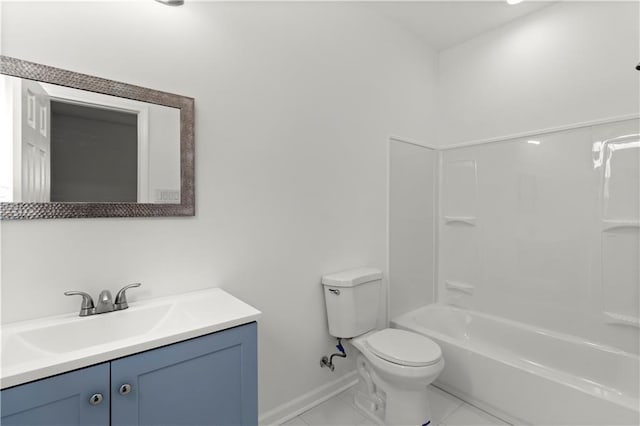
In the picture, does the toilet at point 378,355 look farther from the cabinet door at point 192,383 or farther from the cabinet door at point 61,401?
the cabinet door at point 61,401

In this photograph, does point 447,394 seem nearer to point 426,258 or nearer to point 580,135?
point 426,258

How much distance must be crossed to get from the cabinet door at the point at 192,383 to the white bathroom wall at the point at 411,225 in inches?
61.9

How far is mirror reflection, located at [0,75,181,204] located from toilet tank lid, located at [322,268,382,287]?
1.07 meters

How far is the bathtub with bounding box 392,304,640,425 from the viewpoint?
1600mm

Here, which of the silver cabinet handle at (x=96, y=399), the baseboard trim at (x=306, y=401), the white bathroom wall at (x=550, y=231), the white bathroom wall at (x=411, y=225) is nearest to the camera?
the silver cabinet handle at (x=96, y=399)

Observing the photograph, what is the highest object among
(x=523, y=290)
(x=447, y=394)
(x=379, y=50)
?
(x=379, y=50)

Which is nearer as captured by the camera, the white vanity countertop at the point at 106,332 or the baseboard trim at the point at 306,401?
the white vanity countertop at the point at 106,332

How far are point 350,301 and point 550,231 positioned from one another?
63.5 inches

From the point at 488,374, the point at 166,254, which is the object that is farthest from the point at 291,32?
the point at 488,374

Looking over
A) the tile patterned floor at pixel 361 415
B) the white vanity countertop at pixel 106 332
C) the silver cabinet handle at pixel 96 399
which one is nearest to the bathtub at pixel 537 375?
the tile patterned floor at pixel 361 415

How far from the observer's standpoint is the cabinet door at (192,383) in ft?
3.10

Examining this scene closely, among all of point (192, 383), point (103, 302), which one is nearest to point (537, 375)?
point (192, 383)

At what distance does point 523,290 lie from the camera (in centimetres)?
238

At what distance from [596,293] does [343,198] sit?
184cm
